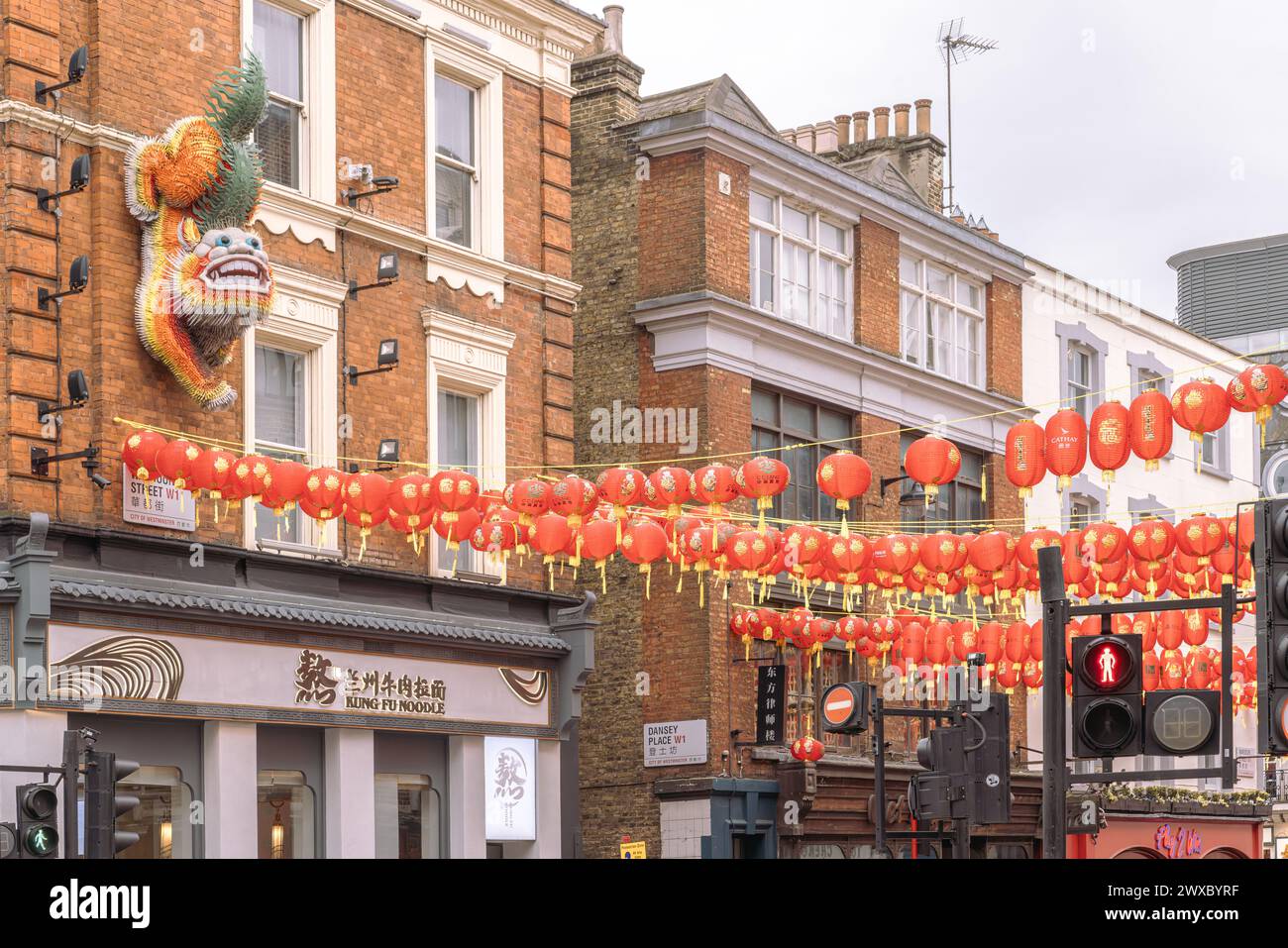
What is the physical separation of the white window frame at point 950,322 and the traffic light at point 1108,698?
22.5m

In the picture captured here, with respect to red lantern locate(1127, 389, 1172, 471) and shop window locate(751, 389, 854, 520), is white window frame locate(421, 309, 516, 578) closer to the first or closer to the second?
shop window locate(751, 389, 854, 520)

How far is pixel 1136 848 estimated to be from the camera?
3975cm

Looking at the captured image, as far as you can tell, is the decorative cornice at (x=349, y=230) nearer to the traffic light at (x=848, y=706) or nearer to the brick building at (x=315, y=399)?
the brick building at (x=315, y=399)

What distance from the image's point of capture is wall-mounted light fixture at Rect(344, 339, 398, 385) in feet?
73.4

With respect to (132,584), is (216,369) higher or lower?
higher

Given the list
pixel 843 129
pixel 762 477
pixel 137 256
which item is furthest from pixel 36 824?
pixel 843 129

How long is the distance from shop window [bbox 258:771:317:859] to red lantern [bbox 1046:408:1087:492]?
902cm

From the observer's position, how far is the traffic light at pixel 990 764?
1543 cm

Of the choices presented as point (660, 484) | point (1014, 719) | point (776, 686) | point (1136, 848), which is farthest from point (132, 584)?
point (1136, 848)

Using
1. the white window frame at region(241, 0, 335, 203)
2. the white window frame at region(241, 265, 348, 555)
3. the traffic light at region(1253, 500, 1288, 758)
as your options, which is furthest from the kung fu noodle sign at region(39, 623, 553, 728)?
the traffic light at region(1253, 500, 1288, 758)

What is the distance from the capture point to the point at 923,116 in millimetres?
37562

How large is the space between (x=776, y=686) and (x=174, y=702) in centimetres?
1143

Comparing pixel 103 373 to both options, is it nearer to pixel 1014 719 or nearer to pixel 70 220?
pixel 70 220

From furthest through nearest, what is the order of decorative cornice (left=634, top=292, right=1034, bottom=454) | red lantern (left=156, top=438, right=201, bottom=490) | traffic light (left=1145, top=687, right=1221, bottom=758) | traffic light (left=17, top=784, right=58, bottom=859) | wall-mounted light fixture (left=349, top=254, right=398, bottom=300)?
decorative cornice (left=634, top=292, right=1034, bottom=454) < wall-mounted light fixture (left=349, top=254, right=398, bottom=300) < red lantern (left=156, top=438, right=201, bottom=490) < traffic light (left=17, top=784, right=58, bottom=859) < traffic light (left=1145, top=687, right=1221, bottom=758)
